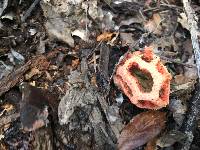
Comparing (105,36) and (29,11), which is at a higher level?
(29,11)

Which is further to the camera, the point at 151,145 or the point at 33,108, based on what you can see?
the point at 151,145

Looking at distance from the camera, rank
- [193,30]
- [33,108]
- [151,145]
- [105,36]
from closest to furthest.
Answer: [33,108]
[151,145]
[193,30]
[105,36]

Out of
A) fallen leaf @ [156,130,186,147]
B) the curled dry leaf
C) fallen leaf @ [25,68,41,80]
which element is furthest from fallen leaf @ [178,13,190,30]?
fallen leaf @ [25,68,41,80]

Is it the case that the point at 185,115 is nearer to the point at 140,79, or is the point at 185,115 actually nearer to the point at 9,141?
the point at 140,79

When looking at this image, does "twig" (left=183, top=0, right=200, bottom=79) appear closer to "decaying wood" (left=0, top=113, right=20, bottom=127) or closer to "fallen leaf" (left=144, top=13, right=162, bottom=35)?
"fallen leaf" (left=144, top=13, right=162, bottom=35)

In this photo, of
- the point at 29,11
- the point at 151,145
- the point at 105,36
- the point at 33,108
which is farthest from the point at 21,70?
the point at 151,145

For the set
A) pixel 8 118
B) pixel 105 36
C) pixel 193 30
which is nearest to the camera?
pixel 8 118

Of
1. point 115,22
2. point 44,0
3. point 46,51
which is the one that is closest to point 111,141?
point 46,51

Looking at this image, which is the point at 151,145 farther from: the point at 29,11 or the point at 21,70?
the point at 29,11
